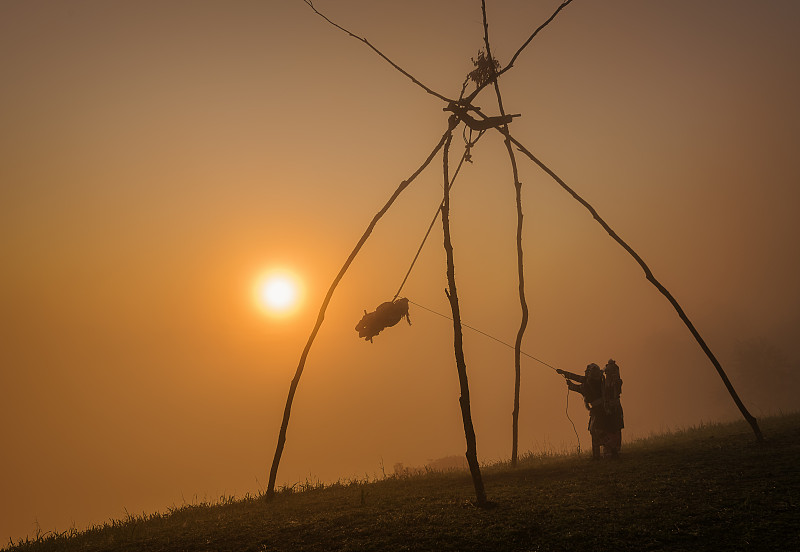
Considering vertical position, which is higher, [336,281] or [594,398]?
[336,281]

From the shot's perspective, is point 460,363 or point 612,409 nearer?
point 460,363

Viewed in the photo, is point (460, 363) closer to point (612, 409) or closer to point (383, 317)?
point (383, 317)

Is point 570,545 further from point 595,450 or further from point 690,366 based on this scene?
point 690,366

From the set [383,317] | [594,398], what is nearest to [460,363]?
[383,317]

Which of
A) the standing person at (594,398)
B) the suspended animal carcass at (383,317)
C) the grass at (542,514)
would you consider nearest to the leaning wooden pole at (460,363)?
the grass at (542,514)

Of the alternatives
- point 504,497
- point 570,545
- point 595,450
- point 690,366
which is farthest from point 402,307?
point 690,366

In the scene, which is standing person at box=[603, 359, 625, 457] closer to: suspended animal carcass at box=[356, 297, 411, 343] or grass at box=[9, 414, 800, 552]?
grass at box=[9, 414, 800, 552]

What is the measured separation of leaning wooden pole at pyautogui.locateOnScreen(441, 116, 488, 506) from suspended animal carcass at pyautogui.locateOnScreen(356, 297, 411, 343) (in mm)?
2888

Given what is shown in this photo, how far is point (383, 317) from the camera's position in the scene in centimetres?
1232

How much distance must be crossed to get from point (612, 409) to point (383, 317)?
618cm

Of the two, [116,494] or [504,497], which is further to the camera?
[116,494]

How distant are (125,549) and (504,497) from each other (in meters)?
6.30

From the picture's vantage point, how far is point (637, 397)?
357 ft

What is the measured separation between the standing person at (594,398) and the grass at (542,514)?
0.72 meters
